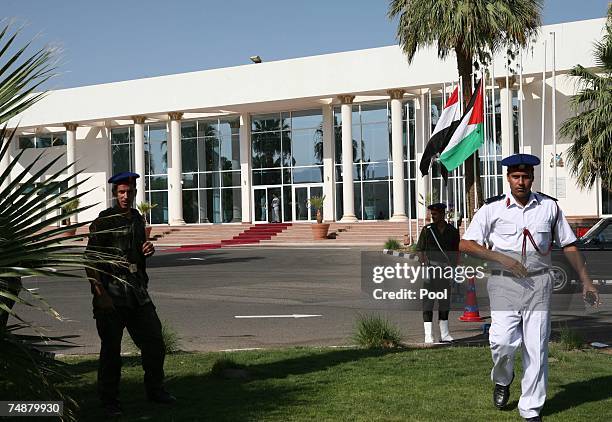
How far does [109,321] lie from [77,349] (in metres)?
3.88

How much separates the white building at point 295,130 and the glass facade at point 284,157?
0.06 meters

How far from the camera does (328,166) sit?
43.9m

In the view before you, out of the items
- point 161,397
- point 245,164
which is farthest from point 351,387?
point 245,164

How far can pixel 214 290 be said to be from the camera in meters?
17.6

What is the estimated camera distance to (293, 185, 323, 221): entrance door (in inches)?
1769

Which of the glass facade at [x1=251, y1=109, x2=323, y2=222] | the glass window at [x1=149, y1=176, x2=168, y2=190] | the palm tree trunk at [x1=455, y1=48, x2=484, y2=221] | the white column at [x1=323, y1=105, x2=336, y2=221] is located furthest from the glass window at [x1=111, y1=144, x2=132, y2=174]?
the palm tree trunk at [x1=455, y1=48, x2=484, y2=221]

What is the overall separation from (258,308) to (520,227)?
28.9 ft

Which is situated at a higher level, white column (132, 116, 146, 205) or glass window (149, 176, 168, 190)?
white column (132, 116, 146, 205)

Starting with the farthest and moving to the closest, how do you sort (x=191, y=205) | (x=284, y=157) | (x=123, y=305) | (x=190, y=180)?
(x=190, y=180), (x=191, y=205), (x=284, y=157), (x=123, y=305)

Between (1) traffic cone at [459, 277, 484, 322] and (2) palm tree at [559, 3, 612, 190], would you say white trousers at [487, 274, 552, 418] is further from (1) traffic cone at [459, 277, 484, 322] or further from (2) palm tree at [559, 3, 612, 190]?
(2) palm tree at [559, 3, 612, 190]

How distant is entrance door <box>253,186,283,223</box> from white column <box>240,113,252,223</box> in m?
0.41

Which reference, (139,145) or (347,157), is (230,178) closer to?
(139,145)

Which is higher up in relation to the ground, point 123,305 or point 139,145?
point 139,145

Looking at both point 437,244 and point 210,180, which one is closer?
point 437,244
